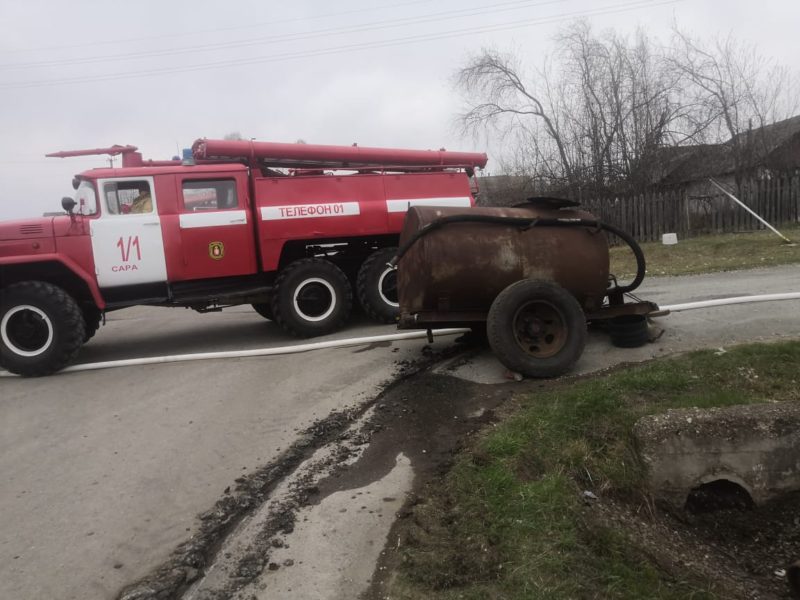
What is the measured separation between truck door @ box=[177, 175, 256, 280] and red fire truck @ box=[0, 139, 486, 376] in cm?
1

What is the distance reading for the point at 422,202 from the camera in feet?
28.9

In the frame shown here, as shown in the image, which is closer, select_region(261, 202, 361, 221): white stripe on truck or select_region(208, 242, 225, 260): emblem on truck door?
select_region(208, 242, 225, 260): emblem on truck door

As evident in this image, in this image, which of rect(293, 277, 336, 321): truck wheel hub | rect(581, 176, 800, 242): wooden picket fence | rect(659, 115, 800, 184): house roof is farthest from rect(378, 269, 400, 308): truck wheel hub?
rect(659, 115, 800, 184): house roof

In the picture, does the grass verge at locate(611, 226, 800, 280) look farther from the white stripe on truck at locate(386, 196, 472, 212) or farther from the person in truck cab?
the person in truck cab

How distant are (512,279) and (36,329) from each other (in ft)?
18.3

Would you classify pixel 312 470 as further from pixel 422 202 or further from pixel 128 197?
pixel 422 202

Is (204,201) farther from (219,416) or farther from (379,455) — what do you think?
(379,455)

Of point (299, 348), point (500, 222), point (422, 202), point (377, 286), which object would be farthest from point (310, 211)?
point (500, 222)

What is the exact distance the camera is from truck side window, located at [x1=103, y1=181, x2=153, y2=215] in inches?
295

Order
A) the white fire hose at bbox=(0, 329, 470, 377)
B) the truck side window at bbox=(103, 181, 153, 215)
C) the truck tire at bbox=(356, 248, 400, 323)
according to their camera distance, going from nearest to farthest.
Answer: the white fire hose at bbox=(0, 329, 470, 377), the truck side window at bbox=(103, 181, 153, 215), the truck tire at bbox=(356, 248, 400, 323)

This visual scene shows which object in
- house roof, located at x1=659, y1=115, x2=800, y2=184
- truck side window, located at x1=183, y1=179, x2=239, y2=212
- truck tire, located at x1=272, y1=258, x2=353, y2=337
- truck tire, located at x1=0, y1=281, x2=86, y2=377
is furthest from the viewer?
house roof, located at x1=659, y1=115, x2=800, y2=184

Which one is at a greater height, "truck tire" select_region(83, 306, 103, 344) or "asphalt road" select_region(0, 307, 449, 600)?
"truck tire" select_region(83, 306, 103, 344)

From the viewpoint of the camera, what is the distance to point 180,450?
452 cm

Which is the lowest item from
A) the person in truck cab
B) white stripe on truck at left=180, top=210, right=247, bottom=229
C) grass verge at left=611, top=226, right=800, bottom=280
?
grass verge at left=611, top=226, right=800, bottom=280
